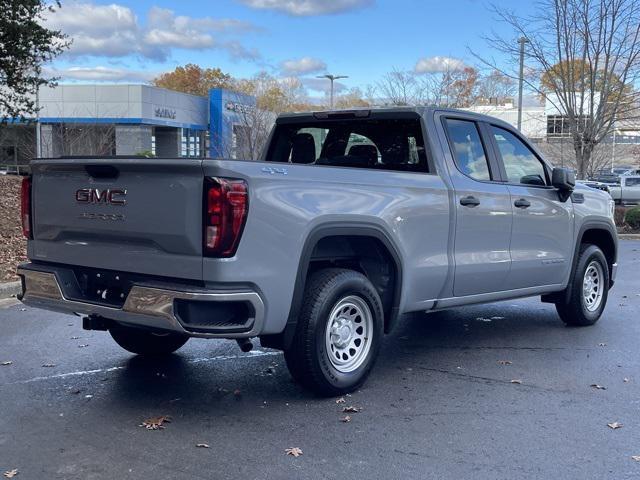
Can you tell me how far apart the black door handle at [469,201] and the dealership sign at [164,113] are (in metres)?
39.1

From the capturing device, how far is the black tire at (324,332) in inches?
191

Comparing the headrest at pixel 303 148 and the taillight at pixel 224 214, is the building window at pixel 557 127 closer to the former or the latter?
the headrest at pixel 303 148

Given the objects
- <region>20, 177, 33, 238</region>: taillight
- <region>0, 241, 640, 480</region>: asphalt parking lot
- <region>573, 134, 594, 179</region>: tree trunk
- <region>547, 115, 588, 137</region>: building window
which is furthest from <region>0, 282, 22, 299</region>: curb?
<region>547, 115, 588, 137</region>: building window

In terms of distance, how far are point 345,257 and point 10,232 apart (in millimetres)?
10013

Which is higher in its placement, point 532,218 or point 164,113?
point 164,113

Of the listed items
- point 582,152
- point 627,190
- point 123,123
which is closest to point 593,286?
point 582,152

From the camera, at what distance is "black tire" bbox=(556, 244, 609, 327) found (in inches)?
297

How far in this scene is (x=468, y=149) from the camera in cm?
635

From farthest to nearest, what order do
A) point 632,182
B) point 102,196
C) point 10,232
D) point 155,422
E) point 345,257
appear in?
point 632,182 < point 10,232 < point 345,257 < point 102,196 < point 155,422

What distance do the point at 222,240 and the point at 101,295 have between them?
3.78ft

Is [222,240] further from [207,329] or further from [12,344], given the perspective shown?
[12,344]

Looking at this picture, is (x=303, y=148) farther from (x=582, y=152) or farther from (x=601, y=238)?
(x=582, y=152)

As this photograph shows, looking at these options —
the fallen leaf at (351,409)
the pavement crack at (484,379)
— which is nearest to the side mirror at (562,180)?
the pavement crack at (484,379)

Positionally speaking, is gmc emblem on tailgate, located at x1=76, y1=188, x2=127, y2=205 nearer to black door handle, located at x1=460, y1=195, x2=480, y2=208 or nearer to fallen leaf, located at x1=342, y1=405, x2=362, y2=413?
fallen leaf, located at x1=342, y1=405, x2=362, y2=413
